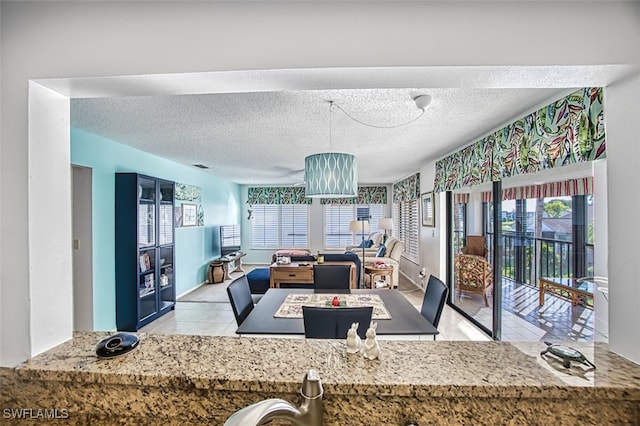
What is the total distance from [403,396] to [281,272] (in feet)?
12.5

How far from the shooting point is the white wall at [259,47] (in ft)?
2.77

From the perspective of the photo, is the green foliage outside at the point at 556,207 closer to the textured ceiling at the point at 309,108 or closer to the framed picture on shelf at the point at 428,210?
the textured ceiling at the point at 309,108

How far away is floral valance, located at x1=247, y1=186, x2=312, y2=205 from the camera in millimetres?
7844

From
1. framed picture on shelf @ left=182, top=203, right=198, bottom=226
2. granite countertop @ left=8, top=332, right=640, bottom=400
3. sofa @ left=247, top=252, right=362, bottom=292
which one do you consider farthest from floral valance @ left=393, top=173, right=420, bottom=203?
granite countertop @ left=8, top=332, right=640, bottom=400

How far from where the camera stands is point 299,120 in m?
2.63

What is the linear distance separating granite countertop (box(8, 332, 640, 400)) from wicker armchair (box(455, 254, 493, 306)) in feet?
8.89

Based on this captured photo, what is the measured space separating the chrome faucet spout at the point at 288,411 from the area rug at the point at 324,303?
1296 millimetres

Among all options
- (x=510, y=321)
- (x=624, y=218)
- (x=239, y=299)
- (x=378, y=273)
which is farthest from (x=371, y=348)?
(x=378, y=273)

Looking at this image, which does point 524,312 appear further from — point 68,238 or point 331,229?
point 331,229

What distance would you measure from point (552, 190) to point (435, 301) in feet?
5.52

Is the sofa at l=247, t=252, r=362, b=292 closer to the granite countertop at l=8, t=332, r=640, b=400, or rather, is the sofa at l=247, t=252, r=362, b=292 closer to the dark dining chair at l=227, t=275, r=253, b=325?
the dark dining chair at l=227, t=275, r=253, b=325

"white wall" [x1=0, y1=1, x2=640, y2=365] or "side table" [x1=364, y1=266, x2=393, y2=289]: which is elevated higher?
"white wall" [x1=0, y1=1, x2=640, y2=365]

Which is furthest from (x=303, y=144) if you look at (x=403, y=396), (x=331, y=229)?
(x=331, y=229)

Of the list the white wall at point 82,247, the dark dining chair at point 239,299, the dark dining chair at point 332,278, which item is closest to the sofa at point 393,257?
the dark dining chair at point 332,278
